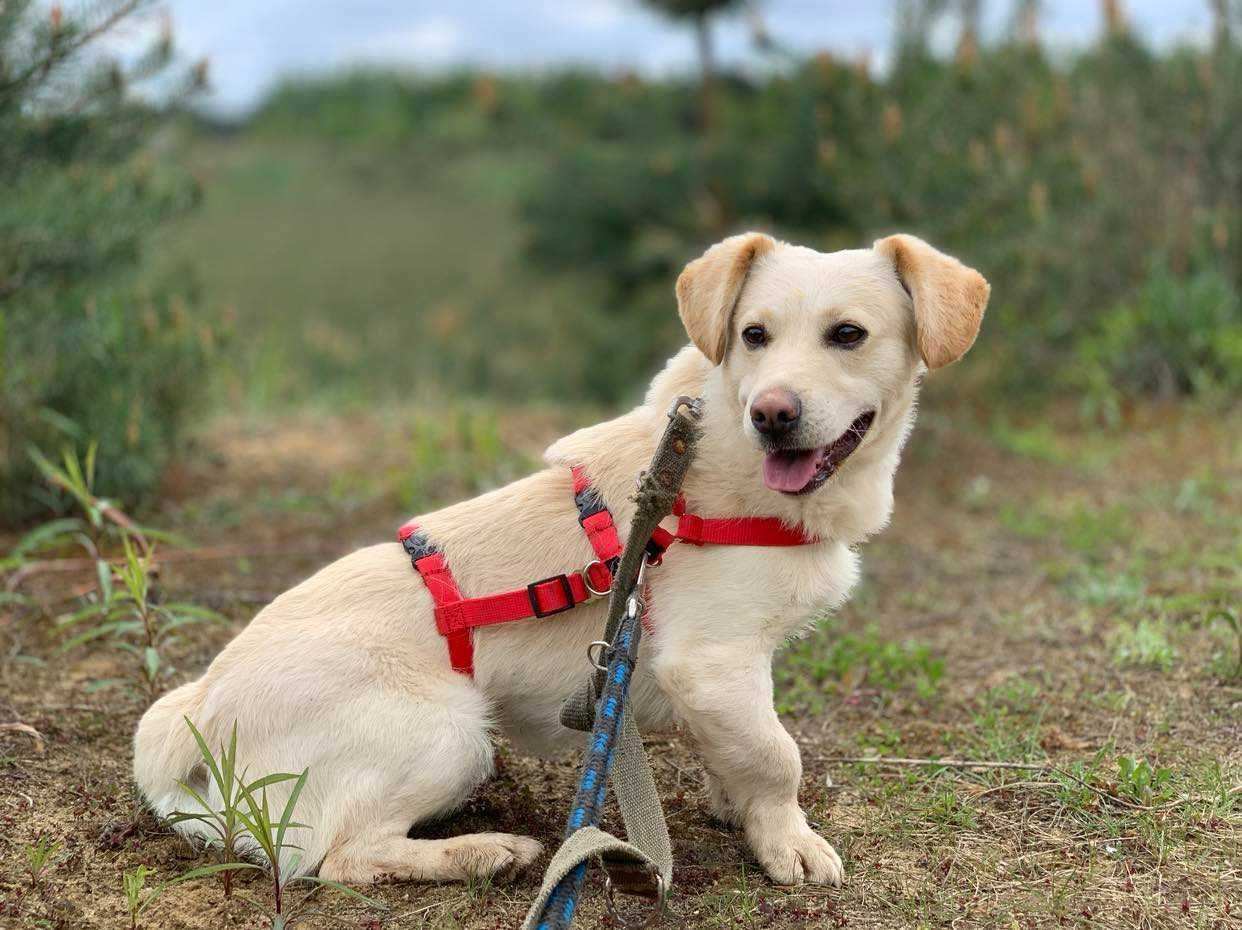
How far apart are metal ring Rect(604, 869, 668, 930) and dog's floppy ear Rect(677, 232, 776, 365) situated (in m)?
1.24

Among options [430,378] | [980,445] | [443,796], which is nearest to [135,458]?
[443,796]

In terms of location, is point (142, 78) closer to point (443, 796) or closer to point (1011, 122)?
point (443, 796)

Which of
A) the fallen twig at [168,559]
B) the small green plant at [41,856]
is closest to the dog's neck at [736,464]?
the small green plant at [41,856]

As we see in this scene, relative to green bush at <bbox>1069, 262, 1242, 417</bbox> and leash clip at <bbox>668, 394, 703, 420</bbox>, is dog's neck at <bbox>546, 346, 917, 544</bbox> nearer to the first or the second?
leash clip at <bbox>668, 394, 703, 420</bbox>

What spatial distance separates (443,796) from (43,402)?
11.4 feet

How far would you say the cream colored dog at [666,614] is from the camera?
2.74 m

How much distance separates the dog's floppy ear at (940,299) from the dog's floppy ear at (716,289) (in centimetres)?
35

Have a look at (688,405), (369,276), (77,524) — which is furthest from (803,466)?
(369,276)

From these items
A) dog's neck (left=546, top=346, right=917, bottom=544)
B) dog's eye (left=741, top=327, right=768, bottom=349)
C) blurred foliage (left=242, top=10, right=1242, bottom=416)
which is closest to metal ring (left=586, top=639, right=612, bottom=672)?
dog's neck (left=546, top=346, right=917, bottom=544)

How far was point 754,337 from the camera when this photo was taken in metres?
2.94

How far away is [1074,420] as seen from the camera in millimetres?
8094

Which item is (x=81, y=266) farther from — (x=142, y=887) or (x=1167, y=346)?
(x=1167, y=346)

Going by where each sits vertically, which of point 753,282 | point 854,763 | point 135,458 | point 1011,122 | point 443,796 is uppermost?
point 1011,122

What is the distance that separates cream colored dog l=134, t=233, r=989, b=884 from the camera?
8.98 ft
